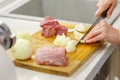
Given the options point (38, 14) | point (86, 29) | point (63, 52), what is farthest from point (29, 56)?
point (38, 14)

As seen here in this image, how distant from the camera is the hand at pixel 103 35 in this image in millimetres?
920

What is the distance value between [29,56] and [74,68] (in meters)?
0.15

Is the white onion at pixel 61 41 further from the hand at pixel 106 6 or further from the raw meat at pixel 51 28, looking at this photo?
the hand at pixel 106 6

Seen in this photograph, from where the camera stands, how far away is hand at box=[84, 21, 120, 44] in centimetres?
92

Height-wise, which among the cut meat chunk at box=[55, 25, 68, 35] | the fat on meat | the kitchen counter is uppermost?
the cut meat chunk at box=[55, 25, 68, 35]

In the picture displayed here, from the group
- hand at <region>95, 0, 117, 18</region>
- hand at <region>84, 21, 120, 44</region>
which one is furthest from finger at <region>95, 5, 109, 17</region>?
hand at <region>84, 21, 120, 44</region>

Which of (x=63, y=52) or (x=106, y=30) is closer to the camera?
(x=63, y=52)

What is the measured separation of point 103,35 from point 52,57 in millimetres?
222

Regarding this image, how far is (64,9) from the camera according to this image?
5.01 feet

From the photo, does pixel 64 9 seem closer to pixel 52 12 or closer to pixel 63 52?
pixel 52 12

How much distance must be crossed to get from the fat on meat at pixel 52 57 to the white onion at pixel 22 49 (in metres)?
0.03

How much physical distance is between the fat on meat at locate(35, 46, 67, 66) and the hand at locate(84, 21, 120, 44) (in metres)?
0.16

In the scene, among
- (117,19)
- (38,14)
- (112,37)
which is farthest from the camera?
(38,14)

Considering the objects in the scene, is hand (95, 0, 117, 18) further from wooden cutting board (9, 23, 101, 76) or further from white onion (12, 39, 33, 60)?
white onion (12, 39, 33, 60)
